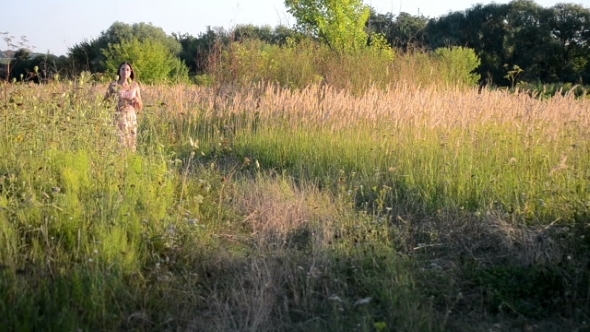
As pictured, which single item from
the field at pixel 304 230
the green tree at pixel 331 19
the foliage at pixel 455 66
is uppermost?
the green tree at pixel 331 19

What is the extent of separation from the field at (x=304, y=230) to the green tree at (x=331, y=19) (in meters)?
11.2

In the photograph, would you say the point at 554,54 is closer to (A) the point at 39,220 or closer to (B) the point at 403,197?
(B) the point at 403,197

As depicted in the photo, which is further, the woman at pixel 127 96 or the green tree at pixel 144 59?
the green tree at pixel 144 59

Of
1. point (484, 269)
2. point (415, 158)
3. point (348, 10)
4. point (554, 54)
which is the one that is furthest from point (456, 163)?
point (554, 54)

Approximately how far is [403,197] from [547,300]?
2486mm

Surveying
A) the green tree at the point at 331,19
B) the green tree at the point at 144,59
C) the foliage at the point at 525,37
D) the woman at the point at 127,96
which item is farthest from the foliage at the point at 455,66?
the foliage at the point at 525,37

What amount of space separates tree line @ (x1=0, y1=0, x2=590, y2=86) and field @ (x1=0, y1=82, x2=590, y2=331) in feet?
28.4

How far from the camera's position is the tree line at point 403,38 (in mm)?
19844

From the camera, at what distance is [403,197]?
695 cm

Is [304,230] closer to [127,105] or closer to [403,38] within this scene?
[127,105]

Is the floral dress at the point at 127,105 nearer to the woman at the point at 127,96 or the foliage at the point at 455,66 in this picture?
the woman at the point at 127,96

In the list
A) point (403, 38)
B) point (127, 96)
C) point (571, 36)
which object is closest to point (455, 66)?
point (127, 96)

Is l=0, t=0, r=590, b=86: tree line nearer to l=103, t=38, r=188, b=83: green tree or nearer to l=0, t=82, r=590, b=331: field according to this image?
l=103, t=38, r=188, b=83: green tree

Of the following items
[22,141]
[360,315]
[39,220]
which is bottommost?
[360,315]
